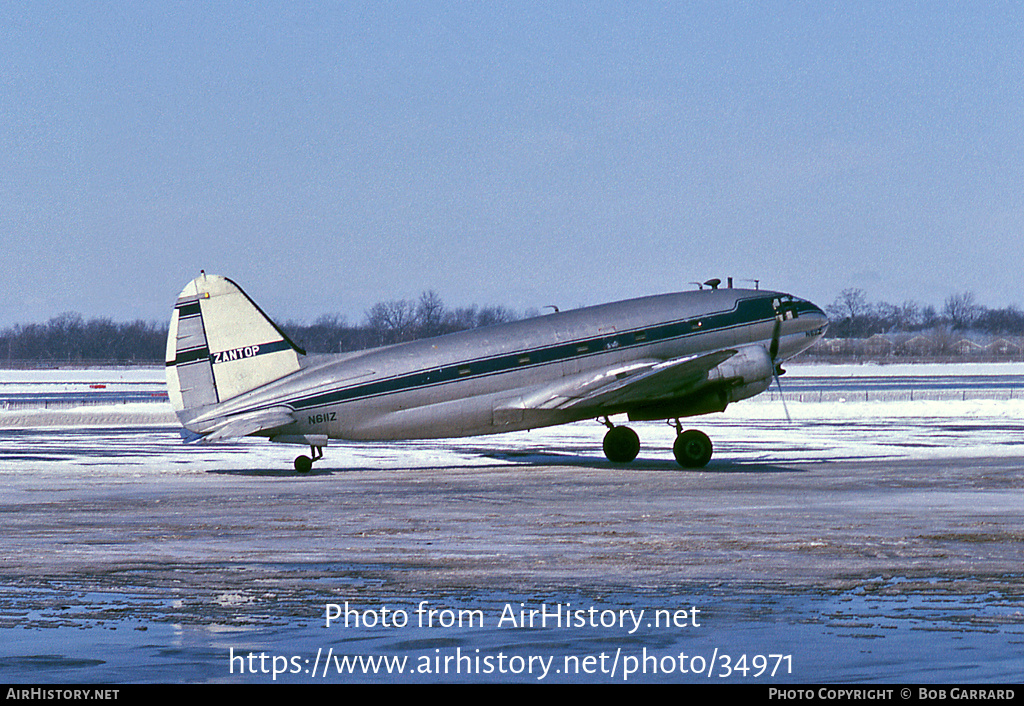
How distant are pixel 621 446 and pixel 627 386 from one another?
198 cm

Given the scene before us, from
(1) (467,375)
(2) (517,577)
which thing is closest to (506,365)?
(1) (467,375)

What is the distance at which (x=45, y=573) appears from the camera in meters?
14.3

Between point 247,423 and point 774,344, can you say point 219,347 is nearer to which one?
point 247,423

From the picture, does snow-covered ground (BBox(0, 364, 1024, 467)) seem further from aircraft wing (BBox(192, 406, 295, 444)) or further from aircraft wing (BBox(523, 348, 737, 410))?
aircraft wing (BBox(192, 406, 295, 444))

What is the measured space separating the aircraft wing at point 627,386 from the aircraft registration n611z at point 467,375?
1.4 inches

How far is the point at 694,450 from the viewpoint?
29.2 metres

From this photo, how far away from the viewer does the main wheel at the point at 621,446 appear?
3081cm

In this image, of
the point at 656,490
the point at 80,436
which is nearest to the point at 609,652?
the point at 656,490

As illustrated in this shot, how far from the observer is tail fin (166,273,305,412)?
2908 cm

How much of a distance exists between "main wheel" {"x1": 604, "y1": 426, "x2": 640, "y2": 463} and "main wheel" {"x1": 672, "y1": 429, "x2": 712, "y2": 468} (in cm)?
185

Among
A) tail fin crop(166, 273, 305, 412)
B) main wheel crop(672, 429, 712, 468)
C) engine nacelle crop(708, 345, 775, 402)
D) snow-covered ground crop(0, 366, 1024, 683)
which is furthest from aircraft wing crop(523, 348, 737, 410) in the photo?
tail fin crop(166, 273, 305, 412)

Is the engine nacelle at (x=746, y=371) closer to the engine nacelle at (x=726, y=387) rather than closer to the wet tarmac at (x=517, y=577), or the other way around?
the engine nacelle at (x=726, y=387)

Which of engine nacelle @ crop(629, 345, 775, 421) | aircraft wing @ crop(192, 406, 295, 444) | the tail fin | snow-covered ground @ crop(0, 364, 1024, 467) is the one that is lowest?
snow-covered ground @ crop(0, 364, 1024, 467)

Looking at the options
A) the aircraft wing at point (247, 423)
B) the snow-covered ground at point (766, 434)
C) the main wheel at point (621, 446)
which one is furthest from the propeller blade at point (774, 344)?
the aircraft wing at point (247, 423)
